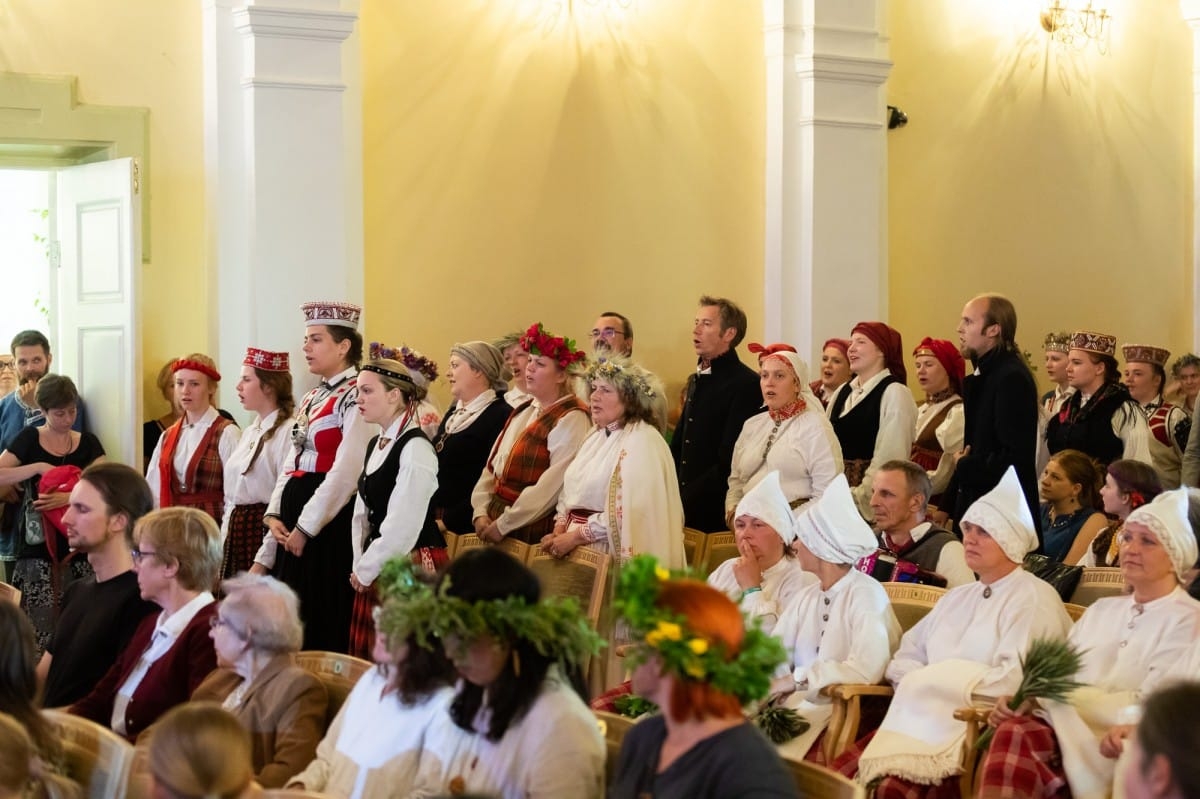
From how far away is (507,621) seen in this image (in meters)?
3.18

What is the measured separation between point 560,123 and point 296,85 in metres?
1.65

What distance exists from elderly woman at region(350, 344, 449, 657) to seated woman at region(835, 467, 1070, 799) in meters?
1.83

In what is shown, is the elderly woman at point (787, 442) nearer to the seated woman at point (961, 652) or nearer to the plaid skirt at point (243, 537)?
the seated woman at point (961, 652)

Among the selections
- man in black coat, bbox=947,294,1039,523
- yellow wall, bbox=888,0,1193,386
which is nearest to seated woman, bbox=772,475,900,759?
man in black coat, bbox=947,294,1039,523

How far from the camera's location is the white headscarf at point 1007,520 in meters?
4.55

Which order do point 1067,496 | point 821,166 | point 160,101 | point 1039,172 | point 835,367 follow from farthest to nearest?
point 1039,172
point 821,166
point 835,367
point 160,101
point 1067,496

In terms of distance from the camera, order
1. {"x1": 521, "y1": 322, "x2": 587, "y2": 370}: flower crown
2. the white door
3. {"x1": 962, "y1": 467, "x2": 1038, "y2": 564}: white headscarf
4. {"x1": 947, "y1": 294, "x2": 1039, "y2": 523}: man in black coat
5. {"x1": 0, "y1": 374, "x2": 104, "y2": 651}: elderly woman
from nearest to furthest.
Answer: {"x1": 962, "y1": 467, "x2": 1038, "y2": 564}: white headscarf < {"x1": 947, "y1": 294, "x2": 1039, "y2": 523}: man in black coat < {"x1": 521, "y1": 322, "x2": 587, "y2": 370}: flower crown < {"x1": 0, "y1": 374, "x2": 104, "y2": 651}: elderly woman < the white door

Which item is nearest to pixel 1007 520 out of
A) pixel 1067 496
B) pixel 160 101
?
pixel 1067 496

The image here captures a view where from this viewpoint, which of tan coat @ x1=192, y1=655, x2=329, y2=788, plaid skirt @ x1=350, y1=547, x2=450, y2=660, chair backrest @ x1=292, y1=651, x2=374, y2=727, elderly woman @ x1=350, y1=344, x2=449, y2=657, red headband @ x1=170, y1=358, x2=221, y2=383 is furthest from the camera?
red headband @ x1=170, y1=358, x2=221, y2=383

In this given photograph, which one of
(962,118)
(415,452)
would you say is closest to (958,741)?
(415,452)

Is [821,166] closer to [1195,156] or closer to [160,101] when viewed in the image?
[1195,156]

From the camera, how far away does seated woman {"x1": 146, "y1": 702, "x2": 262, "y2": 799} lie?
2.79 m

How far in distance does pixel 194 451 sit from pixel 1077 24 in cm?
639

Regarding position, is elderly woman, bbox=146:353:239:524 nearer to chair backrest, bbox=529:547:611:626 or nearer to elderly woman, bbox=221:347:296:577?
elderly woman, bbox=221:347:296:577
